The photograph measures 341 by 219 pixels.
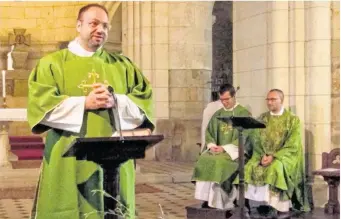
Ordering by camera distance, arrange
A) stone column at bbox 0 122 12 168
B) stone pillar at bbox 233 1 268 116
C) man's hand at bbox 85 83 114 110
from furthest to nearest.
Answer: stone column at bbox 0 122 12 168, stone pillar at bbox 233 1 268 116, man's hand at bbox 85 83 114 110

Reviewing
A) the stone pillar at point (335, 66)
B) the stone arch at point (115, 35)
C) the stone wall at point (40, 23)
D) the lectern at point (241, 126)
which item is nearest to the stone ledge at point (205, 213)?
the lectern at point (241, 126)

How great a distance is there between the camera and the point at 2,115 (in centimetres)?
1024

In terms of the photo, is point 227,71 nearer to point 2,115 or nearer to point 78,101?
point 2,115

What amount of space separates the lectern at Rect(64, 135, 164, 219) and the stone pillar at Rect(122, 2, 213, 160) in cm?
994

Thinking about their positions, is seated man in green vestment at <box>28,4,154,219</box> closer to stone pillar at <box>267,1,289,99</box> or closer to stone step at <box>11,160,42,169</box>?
stone pillar at <box>267,1,289,99</box>

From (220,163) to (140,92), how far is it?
128 inches

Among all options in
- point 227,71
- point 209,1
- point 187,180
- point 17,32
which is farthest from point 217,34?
point 187,180

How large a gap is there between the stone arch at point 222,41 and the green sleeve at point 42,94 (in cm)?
1265

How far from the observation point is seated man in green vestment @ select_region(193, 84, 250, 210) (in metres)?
7.16

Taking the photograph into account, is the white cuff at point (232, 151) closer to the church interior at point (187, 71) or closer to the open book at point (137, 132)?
the church interior at point (187, 71)

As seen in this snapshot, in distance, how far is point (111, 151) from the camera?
10.5 feet

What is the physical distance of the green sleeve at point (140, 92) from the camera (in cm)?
393

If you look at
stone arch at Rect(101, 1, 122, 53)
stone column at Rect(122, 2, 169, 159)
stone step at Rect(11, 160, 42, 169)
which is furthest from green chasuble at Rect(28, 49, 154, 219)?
stone arch at Rect(101, 1, 122, 53)

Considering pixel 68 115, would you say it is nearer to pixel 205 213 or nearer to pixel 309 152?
pixel 205 213
